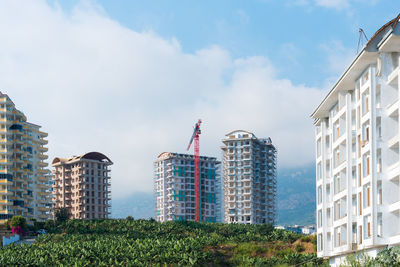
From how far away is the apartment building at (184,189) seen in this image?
145500 mm

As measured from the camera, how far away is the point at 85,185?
5022 inches

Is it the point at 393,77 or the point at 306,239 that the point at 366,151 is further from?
the point at 306,239

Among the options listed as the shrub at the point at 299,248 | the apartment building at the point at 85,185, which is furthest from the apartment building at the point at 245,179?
the shrub at the point at 299,248

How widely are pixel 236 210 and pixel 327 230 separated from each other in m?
90.5

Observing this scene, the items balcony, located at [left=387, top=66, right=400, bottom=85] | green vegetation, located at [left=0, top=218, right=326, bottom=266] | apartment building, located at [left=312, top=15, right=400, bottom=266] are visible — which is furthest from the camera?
green vegetation, located at [left=0, top=218, right=326, bottom=266]

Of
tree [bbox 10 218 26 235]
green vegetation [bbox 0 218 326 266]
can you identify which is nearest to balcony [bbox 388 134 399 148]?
green vegetation [bbox 0 218 326 266]

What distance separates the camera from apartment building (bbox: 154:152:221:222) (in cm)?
14550

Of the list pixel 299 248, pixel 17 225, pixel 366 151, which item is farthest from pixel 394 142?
pixel 17 225

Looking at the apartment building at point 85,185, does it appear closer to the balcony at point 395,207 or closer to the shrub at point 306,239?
the shrub at point 306,239

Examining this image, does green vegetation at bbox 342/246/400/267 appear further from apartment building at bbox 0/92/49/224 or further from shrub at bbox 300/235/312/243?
apartment building at bbox 0/92/49/224

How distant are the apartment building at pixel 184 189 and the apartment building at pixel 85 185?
18.4 m

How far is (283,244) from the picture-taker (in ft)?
230

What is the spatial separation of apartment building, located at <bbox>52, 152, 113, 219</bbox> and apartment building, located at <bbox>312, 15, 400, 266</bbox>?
86291mm

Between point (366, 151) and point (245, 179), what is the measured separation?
101387mm
